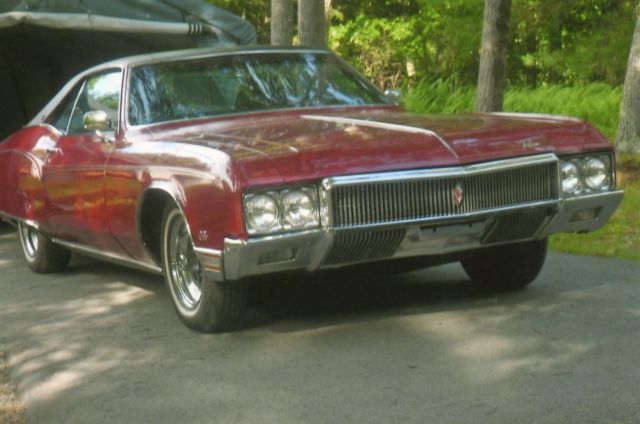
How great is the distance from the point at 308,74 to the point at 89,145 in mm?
1456

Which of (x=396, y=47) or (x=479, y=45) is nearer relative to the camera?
(x=479, y=45)

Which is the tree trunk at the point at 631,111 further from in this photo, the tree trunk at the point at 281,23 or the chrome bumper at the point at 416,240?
the chrome bumper at the point at 416,240

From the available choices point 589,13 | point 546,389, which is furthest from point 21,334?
point 589,13

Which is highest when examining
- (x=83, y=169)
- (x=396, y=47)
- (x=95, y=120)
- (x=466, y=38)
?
(x=95, y=120)

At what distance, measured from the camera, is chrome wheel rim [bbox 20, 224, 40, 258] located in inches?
400

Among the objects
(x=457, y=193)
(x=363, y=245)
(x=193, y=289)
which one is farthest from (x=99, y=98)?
(x=457, y=193)

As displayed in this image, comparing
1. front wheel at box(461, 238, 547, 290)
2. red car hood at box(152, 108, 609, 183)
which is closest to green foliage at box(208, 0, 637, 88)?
front wheel at box(461, 238, 547, 290)

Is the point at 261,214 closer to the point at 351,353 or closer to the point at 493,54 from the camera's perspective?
the point at 351,353

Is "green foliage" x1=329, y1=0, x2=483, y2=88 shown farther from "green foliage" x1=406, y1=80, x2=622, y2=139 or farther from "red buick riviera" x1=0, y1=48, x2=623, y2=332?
"red buick riviera" x1=0, y1=48, x2=623, y2=332

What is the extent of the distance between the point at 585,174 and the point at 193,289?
85.4 inches

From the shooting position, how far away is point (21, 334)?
761 cm

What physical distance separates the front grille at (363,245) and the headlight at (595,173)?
3.76ft

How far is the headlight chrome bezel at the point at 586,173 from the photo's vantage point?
23.1 feet

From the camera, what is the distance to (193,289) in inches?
Answer: 287
